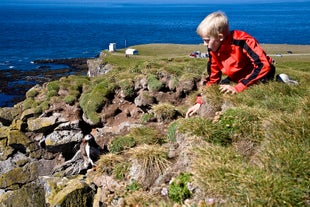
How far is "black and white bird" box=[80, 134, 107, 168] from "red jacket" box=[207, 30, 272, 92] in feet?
24.7

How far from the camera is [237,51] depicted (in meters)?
9.23

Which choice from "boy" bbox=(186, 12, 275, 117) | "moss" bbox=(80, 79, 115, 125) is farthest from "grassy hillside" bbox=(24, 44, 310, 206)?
"moss" bbox=(80, 79, 115, 125)

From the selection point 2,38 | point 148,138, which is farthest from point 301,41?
point 148,138

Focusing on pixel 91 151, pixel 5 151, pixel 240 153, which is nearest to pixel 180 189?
pixel 240 153

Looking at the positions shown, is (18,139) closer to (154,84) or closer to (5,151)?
(5,151)

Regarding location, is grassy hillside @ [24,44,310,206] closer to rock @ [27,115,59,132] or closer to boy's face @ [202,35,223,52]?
boy's face @ [202,35,223,52]

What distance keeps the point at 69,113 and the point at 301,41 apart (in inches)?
6116

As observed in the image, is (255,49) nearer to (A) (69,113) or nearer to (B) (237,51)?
(B) (237,51)

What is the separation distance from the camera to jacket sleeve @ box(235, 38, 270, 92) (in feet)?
29.4

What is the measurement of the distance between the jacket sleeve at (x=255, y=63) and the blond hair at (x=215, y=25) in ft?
2.47

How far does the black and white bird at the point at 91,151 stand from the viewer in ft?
50.4

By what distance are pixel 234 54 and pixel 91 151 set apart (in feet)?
27.9

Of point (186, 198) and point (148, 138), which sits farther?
point (148, 138)

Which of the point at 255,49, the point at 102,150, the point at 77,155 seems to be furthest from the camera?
the point at 77,155
